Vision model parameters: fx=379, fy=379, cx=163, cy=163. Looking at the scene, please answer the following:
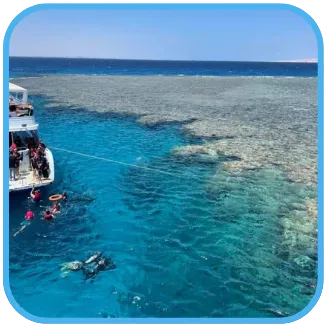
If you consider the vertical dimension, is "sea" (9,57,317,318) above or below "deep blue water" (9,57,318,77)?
above

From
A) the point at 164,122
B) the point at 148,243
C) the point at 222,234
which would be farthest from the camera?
the point at 164,122

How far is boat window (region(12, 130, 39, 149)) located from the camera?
41.2ft

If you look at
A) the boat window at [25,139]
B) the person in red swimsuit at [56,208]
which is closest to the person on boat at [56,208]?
the person in red swimsuit at [56,208]

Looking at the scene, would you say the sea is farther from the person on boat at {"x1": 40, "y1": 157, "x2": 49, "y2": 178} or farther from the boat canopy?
the boat canopy

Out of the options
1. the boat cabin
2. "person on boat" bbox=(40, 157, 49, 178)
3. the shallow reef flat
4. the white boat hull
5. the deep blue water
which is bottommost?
the deep blue water

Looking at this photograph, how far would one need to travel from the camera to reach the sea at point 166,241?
682cm

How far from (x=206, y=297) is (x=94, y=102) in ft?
85.6

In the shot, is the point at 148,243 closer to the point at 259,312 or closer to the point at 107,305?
the point at 107,305

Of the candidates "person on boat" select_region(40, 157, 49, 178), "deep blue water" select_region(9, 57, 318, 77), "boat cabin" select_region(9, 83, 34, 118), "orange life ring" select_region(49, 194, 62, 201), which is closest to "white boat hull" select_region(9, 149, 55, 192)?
"person on boat" select_region(40, 157, 49, 178)

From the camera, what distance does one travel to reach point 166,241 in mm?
9414

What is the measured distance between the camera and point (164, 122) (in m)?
24.0

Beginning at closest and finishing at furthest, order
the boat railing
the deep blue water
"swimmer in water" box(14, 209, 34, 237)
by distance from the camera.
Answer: "swimmer in water" box(14, 209, 34, 237)
the boat railing
the deep blue water

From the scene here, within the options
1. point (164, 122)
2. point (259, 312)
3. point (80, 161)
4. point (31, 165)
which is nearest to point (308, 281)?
point (259, 312)

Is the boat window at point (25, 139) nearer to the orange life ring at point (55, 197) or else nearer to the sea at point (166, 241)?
the sea at point (166, 241)
